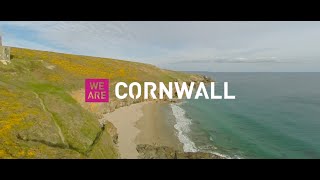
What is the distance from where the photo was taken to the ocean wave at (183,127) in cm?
3422

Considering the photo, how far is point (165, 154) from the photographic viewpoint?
99.9ft

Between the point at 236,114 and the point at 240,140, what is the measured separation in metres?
20.0

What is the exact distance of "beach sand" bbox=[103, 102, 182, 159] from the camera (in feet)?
112

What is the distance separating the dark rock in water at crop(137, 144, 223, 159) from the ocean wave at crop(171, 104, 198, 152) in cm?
267

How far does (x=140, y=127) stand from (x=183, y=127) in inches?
274

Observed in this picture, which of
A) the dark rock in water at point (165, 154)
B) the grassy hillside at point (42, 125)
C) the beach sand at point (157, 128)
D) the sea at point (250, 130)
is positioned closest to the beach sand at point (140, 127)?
the beach sand at point (157, 128)

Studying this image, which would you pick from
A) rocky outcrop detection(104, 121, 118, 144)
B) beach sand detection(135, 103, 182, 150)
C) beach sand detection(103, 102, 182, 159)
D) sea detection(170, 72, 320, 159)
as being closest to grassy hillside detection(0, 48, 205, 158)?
rocky outcrop detection(104, 121, 118, 144)

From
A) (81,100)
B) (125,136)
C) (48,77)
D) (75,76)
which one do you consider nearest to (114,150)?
(125,136)

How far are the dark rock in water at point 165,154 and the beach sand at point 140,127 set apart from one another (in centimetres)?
97

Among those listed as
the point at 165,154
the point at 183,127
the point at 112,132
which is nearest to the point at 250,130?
the point at 183,127

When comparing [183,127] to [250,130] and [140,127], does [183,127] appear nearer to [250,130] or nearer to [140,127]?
[140,127]

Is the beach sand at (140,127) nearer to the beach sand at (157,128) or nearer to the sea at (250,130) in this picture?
the beach sand at (157,128)
